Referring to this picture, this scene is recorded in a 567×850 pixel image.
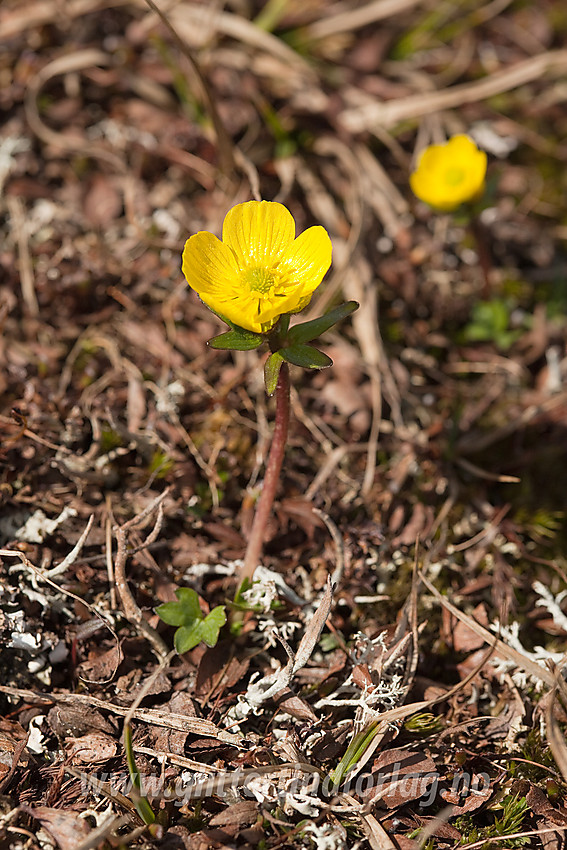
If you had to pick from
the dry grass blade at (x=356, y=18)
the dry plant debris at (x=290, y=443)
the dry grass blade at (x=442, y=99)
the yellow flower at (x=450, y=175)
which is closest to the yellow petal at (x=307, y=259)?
the dry plant debris at (x=290, y=443)

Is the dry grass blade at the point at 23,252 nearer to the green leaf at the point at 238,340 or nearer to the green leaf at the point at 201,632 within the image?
the green leaf at the point at 238,340

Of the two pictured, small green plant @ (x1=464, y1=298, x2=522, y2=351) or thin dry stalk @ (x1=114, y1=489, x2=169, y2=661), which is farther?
small green plant @ (x1=464, y1=298, x2=522, y2=351)

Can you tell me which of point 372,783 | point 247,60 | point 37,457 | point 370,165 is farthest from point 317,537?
point 247,60

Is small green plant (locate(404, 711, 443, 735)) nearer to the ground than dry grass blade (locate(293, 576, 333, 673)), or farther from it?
nearer to the ground

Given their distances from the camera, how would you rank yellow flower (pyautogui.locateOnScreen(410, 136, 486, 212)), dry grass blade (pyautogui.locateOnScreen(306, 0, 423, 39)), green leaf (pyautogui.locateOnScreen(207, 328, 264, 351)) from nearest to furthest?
green leaf (pyautogui.locateOnScreen(207, 328, 264, 351)), yellow flower (pyautogui.locateOnScreen(410, 136, 486, 212)), dry grass blade (pyautogui.locateOnScreen(306, 0, 423, 39))

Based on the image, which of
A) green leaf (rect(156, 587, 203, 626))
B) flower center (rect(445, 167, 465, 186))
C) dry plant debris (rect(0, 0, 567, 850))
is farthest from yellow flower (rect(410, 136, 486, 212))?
green leaf (rect(156, 587, 203, 626))

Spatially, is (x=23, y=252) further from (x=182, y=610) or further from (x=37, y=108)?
(x=182, y=610)

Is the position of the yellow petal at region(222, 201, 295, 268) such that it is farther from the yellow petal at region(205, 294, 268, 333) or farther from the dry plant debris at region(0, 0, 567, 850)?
the dry plant debris at region(0, 0, 567, 850)
